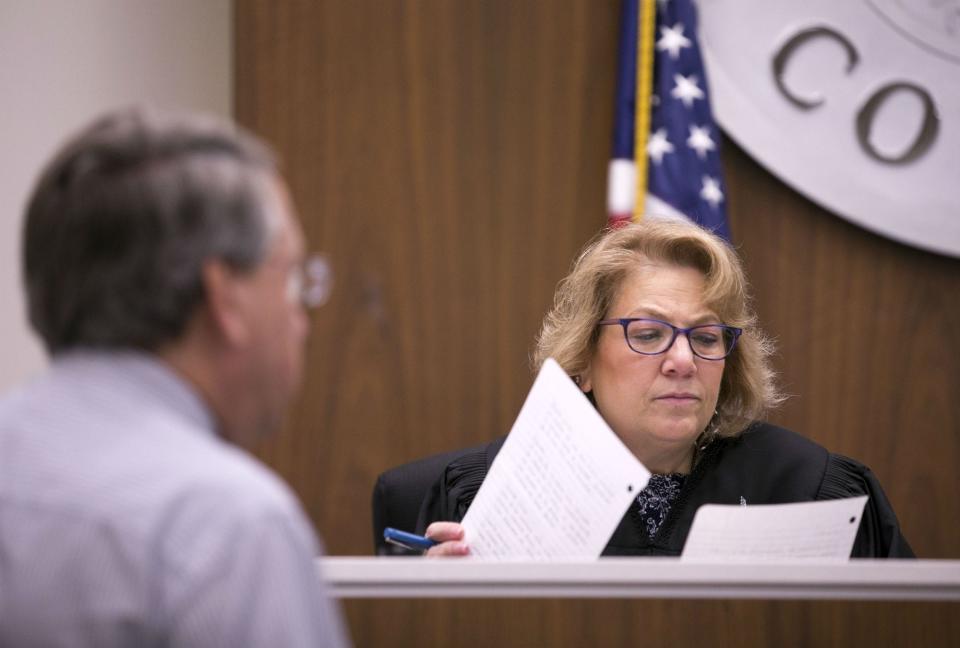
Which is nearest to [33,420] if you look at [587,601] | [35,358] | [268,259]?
[268,259]

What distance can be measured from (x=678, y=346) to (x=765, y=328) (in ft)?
3.89

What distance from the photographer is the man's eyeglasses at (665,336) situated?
2.37 meters

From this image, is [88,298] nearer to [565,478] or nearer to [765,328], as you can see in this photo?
[565,478]

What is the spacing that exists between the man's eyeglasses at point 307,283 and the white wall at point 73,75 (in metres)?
A: 1.69

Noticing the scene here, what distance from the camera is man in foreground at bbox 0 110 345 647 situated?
86cm

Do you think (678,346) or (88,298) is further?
(678,346)

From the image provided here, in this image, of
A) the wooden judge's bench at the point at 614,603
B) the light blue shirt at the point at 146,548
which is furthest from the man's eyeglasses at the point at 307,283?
the wooden judge's bench at the point at 614,603

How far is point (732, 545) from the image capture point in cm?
173

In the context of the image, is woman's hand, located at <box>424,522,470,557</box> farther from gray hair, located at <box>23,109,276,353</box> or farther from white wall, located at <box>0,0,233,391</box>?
white wall, located at <box>0,0,233,391</box>

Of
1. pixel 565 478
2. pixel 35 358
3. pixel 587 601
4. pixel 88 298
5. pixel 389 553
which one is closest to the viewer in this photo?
pixel 88 298

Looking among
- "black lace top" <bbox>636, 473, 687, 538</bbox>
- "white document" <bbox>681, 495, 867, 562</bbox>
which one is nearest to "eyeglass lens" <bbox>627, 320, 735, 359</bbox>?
"black lace top" <bbox>636, 473, 687, 538</bbox>

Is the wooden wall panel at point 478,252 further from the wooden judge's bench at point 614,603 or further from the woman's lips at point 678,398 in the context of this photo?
the wooden judge's bench at point 614,603

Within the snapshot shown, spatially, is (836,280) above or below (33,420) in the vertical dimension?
below

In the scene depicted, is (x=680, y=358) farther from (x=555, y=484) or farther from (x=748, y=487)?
(x=555, y=484)
